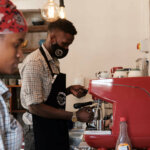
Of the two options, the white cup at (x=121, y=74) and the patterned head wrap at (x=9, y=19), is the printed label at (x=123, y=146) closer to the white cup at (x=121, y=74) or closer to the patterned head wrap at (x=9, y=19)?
the white cup at (x=121, y=74)

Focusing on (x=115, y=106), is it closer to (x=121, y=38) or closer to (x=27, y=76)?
(x=27, y=76)

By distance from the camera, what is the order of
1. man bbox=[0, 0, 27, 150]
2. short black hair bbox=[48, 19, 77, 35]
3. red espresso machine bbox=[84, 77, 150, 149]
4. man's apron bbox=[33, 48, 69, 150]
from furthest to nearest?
short black hair bbox=[48, 19, 77, 35]
man's apron bbox=[33, 48, 69, 150]
red espresso machine bbox=[84, 77, 150, 149]
man bbox=[0, 0, 27, 150]

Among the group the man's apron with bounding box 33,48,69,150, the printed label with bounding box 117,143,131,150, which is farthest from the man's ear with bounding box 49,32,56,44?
the printed label with bounding box 117,143,131,150

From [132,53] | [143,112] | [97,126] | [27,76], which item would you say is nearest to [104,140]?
[97,126]

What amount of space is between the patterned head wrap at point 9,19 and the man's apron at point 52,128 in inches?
31.8

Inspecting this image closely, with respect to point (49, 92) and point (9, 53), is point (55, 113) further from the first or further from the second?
point (9, 53)

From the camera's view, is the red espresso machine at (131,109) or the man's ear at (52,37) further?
the man's ear at (52,37)

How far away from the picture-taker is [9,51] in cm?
78

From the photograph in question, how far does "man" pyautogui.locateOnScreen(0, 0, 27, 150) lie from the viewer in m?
0.75

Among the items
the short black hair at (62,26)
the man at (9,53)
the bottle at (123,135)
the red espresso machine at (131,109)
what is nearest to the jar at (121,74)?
the red espresso machine at (131,109)

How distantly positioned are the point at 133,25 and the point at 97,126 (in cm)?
218

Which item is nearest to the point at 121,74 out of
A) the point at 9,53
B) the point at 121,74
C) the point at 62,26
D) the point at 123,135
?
the point at 121,74

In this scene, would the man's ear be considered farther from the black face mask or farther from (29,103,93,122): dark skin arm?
(29,103,93,122): dark skin arm

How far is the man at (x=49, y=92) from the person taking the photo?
4.75 feet
